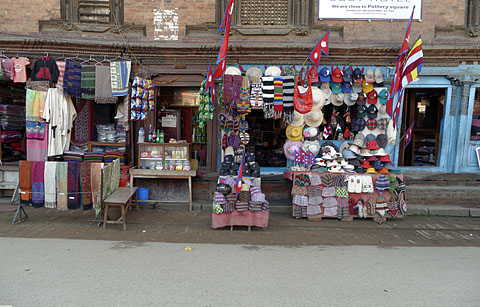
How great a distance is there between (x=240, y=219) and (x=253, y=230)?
40cm

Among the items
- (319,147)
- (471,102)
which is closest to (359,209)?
(319,147)

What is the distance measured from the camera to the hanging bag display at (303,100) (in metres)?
7.58

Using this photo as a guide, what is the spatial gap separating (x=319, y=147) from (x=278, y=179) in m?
1.45

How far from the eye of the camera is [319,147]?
26.0 feet

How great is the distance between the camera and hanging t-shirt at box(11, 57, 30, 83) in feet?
24.9

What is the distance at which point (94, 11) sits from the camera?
316 inches

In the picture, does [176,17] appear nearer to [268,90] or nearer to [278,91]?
[268,90]

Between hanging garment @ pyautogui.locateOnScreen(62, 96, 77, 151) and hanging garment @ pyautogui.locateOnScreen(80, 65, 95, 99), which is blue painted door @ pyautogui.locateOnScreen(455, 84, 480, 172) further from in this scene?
hanging garment @ pyautogui.locateOnScreen(62, 96, 77, 151)

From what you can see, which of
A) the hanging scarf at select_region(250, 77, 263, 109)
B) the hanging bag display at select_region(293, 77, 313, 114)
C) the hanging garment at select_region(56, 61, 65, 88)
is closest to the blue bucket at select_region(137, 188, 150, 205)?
the hanging garment at select_region(56, 61, 65, 88)

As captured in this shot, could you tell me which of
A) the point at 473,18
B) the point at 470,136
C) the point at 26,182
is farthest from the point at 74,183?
the point at 473,18

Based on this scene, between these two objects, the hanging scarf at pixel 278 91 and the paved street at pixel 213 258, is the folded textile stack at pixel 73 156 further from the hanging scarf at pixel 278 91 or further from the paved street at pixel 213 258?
the hanging scarf at pixel 278 91

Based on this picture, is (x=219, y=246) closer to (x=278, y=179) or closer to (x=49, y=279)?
(x=49, y=279)

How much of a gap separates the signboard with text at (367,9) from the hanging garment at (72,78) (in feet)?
22.0

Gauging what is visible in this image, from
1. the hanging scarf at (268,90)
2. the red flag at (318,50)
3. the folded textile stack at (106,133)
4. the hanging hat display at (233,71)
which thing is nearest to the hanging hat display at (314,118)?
the hanging scarf at (268,90)
